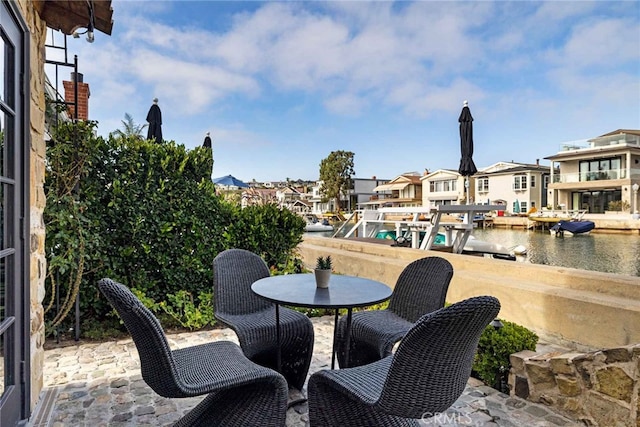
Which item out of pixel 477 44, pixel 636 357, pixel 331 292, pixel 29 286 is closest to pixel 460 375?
pixel 331 292

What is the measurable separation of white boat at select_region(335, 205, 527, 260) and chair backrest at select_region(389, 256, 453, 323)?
4.11m

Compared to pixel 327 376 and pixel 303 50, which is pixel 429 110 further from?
pixel 327 376

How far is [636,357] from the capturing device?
199cm

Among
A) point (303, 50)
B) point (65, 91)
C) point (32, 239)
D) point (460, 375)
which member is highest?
point (303, 50)

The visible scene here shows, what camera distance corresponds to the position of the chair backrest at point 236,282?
2844 millimetres

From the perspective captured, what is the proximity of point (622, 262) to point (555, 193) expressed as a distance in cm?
2072

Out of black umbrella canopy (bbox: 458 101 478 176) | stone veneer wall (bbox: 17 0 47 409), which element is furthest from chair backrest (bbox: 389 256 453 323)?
black umbrella canopy (bbox: 458 101 478 176)

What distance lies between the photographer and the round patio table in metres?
2.10

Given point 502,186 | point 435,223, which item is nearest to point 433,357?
point 435,223

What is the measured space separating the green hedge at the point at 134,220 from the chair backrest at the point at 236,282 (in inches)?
54.9

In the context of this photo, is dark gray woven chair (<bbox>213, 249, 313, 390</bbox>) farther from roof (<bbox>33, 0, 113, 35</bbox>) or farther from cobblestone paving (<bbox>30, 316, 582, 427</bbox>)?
roof (<bbox>33, 0, 113, 35</bbox>)

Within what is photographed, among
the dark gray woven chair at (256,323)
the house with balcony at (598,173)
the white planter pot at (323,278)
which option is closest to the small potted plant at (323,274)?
the white planter pot at (323,278)

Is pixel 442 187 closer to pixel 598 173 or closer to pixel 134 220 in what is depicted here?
pixel 598 173

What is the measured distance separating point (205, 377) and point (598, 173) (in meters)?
30.6
